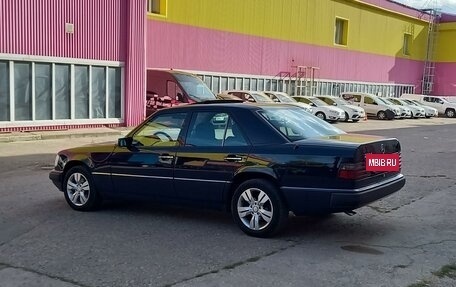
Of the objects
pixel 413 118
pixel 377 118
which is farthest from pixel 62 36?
pixel 413 118

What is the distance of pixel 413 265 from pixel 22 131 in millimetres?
15087

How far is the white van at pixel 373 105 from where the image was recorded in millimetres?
35031

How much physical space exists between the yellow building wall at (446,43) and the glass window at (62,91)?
41236mm

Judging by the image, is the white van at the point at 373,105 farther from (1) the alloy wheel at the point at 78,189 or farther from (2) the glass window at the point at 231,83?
(1) the alloy wheel at the point at 78,189

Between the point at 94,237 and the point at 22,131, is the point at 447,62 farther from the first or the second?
the point at 94,237

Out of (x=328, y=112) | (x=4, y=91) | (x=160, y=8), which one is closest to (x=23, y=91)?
(x=4, y=91)

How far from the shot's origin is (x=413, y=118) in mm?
38500

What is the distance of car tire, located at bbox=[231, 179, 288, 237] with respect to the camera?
19.9 feet

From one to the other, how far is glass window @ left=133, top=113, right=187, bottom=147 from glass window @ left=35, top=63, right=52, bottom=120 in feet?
40.2

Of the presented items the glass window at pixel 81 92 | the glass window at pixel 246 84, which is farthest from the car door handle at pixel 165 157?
the glass window at pixel 246 84

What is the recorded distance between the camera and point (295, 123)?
663cm

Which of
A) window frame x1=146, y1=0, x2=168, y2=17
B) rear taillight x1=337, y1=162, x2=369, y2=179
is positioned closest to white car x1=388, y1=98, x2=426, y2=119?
window frame x1=146, y1=0, x2=168, y2=17

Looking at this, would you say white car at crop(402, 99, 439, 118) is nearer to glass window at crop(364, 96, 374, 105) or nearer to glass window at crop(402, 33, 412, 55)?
glass window at crop(364, 96, 374, 105)

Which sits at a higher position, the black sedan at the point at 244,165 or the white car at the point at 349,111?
the black sedan at the point at 244,165
